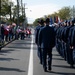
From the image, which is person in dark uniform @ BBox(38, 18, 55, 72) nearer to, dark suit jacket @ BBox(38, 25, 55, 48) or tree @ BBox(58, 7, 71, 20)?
dark suit jacket @ BBox(38, 25, 55, 48)

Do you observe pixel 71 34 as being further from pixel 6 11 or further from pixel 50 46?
pixel 6 11

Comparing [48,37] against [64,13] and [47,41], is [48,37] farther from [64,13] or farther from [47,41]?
[64,13]

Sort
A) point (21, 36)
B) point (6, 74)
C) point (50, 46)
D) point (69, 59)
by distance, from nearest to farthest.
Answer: point (6, 74)
point (50, 46)
point (69, 59)
point (21, 36)

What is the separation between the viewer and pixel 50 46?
13109 mm

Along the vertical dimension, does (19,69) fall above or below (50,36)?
below

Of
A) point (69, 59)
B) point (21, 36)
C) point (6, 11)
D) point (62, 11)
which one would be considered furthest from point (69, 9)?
point (69, 59)

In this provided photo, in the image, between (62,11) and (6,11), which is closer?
(6,11)

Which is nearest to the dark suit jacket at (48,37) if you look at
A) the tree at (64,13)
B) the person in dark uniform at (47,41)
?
the person in dark uniform at (47,41)

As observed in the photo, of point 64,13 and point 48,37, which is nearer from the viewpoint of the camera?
point 48,37

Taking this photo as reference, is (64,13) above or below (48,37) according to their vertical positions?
above

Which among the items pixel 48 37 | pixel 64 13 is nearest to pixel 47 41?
pixel 48 37

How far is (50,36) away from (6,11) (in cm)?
6410

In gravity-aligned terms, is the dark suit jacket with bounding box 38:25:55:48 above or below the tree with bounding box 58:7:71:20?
below

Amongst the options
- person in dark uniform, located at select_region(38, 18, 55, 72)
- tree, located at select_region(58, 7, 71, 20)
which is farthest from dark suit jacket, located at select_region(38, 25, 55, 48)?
tree, located at select_region(58, 7, 71, 20)
